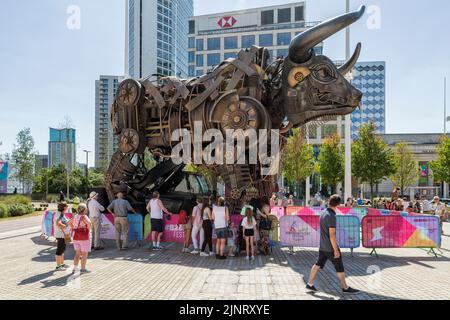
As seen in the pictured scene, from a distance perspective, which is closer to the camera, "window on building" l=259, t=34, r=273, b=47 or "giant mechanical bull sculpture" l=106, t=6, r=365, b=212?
"giant mechanical bull sculpture" l=106, t=6, r=365, b=212

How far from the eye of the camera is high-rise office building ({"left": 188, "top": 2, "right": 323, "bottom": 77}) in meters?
62.1

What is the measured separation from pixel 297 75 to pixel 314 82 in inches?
23.6

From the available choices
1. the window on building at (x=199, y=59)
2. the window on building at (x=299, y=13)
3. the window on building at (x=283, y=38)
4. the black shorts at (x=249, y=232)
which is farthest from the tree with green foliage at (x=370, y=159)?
the window on building at (x=199, y=59)

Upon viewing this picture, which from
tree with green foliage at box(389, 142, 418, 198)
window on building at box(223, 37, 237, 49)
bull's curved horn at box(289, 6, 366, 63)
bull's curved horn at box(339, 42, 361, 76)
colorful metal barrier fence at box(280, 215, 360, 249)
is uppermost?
window on building at box(223, 37, 237, 49)

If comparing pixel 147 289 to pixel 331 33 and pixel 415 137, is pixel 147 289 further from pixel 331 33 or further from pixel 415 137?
pixel 415 137

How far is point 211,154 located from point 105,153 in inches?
1850

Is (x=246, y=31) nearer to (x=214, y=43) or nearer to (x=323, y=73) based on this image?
(x=214, y=43)

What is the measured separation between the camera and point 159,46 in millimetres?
99750

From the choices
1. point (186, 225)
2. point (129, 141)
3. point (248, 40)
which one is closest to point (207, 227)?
point (186, 225)

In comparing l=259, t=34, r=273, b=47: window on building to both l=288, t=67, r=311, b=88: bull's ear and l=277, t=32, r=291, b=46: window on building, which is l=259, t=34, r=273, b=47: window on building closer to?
l=277, t=32, r=291, b=46: window on building

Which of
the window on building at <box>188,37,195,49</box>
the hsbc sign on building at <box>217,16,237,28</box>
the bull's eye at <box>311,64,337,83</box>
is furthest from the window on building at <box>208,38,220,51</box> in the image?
the bull's eye at <box>311,64,337,83</box>

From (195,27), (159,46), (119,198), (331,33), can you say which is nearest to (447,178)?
(331,33)

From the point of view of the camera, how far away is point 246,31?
6325 centimetres
